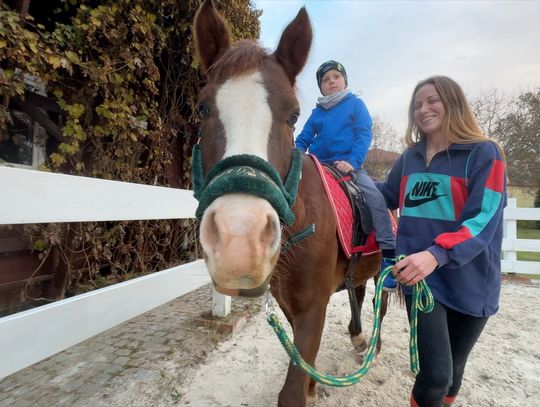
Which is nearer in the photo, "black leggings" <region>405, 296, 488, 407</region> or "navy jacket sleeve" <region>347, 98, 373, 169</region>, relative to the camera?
"black leggings" <region>405, 296, 488, 407</region>

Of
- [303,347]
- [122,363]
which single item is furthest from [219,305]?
[303,347]

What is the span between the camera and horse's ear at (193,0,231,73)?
1813mm

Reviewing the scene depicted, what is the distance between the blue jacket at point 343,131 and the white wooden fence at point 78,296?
1450mm

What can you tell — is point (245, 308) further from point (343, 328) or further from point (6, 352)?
point (6, 352)

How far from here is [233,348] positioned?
3.14 meters

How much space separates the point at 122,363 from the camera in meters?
2.73

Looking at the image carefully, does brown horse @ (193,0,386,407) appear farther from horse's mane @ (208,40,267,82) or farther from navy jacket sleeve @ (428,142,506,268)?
navy jacket sleeve @ (428,142,506,268)

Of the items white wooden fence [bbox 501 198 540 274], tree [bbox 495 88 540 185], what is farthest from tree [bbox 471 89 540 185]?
white wooden fence [bbox 501 198 540 274]

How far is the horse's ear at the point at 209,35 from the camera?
1.81 m

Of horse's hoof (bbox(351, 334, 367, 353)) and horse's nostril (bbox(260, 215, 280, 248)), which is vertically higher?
horse's nostril (bbox(260, 215, 280, 248))

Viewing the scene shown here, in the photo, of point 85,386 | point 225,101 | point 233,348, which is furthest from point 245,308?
point 225,101

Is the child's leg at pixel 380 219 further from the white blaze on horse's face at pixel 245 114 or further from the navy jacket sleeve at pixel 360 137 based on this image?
the white blaze on horse's face at pixel 245 114

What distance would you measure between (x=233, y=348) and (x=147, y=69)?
11.2ft

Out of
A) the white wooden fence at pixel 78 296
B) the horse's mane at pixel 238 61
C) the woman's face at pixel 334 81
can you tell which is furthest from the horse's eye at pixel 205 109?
the woman's face at pixel 334 81
